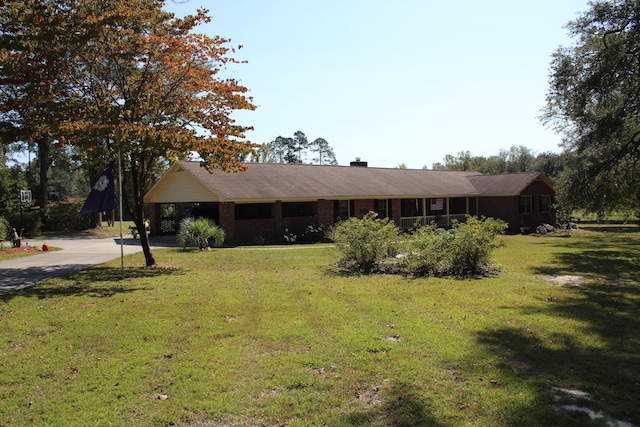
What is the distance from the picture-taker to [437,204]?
34.1m

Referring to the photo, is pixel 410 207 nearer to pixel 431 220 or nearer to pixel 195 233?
pixel 431 220

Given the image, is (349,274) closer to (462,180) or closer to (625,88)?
(625,88)

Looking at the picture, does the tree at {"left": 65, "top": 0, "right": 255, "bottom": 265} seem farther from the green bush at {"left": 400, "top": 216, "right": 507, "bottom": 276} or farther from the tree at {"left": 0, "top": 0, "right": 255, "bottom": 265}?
the green bush at {"left": 400, "top": 216, "right": 507, "bottom": 276}

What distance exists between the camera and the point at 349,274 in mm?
13617

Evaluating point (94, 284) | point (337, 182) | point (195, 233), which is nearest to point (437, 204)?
point (337, 182)

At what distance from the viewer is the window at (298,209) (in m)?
26.3

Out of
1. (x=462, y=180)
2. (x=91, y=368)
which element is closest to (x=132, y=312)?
(x=91, y=368)

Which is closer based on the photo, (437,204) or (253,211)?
(253,211)

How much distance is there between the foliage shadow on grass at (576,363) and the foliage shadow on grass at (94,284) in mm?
8174

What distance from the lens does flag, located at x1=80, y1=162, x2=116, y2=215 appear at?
41.2ft

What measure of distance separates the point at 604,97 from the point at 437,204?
1606 centimetres

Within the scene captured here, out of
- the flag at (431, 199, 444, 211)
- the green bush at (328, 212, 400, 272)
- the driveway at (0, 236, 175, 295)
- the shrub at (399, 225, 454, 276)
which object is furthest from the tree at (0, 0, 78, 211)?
the flag at (431, 199, 444, 211)

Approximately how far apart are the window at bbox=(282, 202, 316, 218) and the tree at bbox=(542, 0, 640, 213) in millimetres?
12996

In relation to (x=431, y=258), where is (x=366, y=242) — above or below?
above
